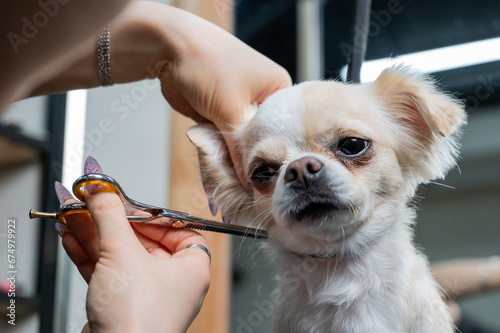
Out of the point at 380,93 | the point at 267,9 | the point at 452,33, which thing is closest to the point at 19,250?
the point at 380,93

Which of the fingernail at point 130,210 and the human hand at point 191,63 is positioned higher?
the human hand at point 191,63

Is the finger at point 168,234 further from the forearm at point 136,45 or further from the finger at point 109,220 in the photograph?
the forearm at point 136,45

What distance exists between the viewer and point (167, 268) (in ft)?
1.44

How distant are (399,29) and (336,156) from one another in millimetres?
841

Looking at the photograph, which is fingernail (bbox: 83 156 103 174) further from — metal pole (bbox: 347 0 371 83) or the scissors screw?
metal pole (bbox: 347 0 371 83)

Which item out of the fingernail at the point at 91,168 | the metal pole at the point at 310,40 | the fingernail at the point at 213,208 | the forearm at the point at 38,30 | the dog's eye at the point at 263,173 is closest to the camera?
the forearm at the point at 38,30

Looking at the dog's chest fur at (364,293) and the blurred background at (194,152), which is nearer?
the dog's chest fur at (364,293)

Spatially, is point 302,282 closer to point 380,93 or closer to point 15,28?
point 380,93

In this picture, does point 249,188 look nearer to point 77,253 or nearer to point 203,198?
point 203,198

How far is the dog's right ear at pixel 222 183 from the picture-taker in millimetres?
689

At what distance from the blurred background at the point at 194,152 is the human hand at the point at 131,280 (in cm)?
19

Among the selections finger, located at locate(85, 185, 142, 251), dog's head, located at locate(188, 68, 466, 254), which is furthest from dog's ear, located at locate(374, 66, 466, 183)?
finger, located at locate(85, 185, 142, 251)

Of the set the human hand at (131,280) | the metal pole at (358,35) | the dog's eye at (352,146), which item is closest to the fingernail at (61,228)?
the human hand at (131,280)

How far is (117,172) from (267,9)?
75 cm
